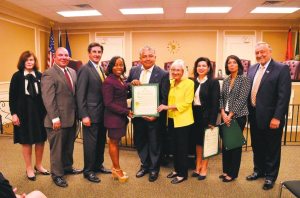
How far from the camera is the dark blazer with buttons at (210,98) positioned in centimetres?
296

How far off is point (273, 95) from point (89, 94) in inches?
79.3

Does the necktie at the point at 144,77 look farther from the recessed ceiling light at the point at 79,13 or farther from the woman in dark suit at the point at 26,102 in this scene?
the recessed ceiling light at the point at 79,13

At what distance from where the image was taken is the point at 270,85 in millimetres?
2855

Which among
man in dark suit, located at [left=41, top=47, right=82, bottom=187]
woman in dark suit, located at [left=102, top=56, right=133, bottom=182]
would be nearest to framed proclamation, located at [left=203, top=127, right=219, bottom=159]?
woman in dark suit, located at [left=102, top=56, right=133, bottom=182]

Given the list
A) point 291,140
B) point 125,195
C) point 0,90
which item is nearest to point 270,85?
point 125,195

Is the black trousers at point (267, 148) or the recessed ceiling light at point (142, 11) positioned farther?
the recessed ceiling light at point (142, 11)

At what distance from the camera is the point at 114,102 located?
9.68 ft

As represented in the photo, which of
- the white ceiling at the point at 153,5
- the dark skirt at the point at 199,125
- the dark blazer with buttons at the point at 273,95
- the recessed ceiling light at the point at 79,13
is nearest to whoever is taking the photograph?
the dark blazer with buttons at the point at 273,95

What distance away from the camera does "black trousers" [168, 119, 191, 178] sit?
3.02 m

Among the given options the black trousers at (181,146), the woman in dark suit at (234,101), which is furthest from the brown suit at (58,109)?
the woman in dark suit at (234,101)

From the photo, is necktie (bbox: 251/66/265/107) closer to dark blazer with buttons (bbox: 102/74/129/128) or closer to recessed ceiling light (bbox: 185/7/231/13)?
dark blazer with buttons (bbox: 102/74/129/128)

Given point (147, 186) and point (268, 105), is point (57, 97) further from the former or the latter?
point (268, 105)

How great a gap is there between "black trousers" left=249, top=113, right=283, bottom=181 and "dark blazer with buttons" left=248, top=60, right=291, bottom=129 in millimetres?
109

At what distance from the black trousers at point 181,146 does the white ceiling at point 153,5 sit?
13.9ft
